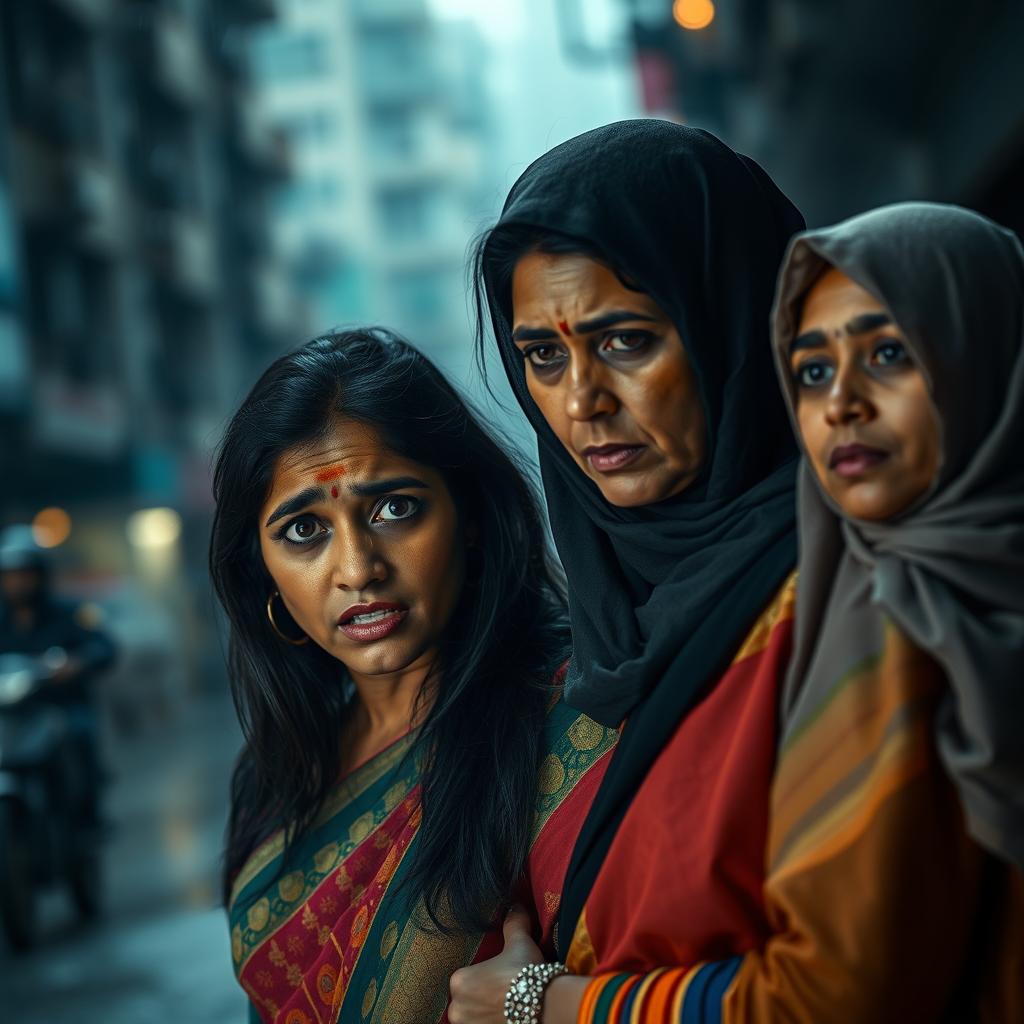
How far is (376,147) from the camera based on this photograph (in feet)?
176

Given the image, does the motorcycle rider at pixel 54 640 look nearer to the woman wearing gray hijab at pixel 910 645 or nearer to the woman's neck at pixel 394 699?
the woman's neck at pixel 394 699

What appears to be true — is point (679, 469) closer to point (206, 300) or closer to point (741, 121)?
point (741, 121)

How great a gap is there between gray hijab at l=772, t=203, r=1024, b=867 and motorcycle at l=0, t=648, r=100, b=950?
532 cm

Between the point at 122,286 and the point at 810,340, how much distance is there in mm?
16942

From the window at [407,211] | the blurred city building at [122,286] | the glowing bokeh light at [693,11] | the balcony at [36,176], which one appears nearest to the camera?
the glowing bokeh light at [693,11]

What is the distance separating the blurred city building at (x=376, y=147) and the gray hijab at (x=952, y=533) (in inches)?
1994

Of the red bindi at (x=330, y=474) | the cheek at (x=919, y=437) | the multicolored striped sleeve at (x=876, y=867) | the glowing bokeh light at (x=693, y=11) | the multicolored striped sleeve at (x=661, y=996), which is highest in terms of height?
the glowing bokeh light at (x=693, y=11)

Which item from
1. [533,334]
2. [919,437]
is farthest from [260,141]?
[919,437]

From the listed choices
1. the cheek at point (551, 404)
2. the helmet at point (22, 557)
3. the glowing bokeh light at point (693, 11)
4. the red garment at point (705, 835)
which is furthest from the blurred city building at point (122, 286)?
the red garment at point (705, 835)

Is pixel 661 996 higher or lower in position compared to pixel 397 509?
lower

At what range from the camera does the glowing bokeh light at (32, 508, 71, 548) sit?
15587mm

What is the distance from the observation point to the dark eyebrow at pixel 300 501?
218cm

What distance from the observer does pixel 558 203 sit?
69.3 inches

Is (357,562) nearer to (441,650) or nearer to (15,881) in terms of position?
(441,650)
